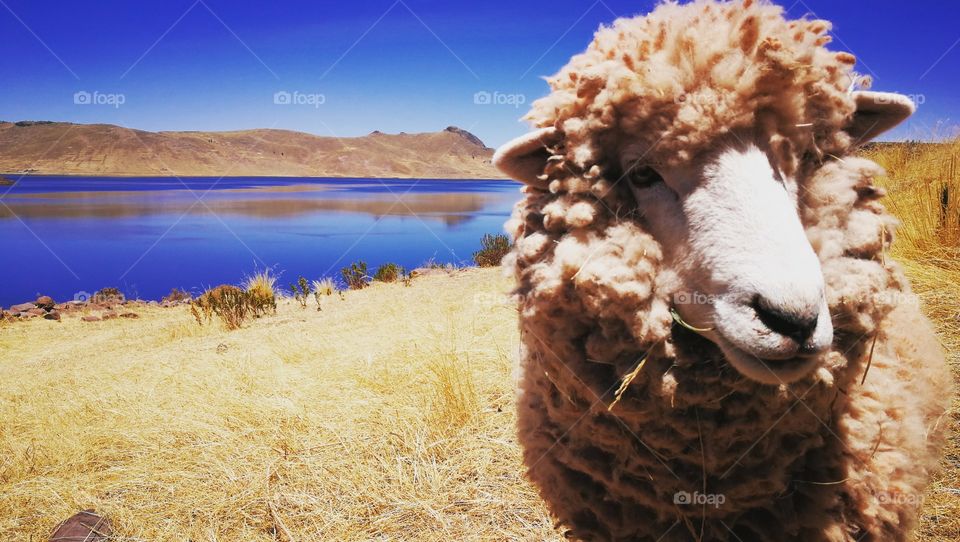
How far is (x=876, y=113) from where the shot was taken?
1.66m

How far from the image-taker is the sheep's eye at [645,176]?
148cm

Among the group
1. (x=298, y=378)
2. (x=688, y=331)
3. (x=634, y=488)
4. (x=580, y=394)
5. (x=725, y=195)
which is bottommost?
(x=298, y=378)

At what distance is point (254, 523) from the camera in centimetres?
254

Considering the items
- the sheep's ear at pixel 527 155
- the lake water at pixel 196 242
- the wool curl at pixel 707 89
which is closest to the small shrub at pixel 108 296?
the lake water at pixel 196 242

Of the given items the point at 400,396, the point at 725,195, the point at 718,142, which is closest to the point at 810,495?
the point at 725,195

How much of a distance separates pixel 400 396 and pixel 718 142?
296cm

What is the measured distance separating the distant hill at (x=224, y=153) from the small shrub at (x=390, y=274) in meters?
99.2

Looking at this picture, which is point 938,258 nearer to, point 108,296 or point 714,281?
Answer: point 714,281

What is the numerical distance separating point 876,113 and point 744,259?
3.11 ft

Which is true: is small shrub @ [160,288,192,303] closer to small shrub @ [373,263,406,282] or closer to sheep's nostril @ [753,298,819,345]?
small shrub @ [373,263,406,282]

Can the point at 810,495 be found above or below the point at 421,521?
above

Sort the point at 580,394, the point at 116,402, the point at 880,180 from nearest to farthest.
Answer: the point at 580,394 → the point at 116,402 → the point at 880,180

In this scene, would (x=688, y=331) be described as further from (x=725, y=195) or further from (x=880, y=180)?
(x=880, y=180)

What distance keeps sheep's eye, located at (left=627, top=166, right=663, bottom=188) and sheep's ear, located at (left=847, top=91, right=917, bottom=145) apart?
748 millimetres
